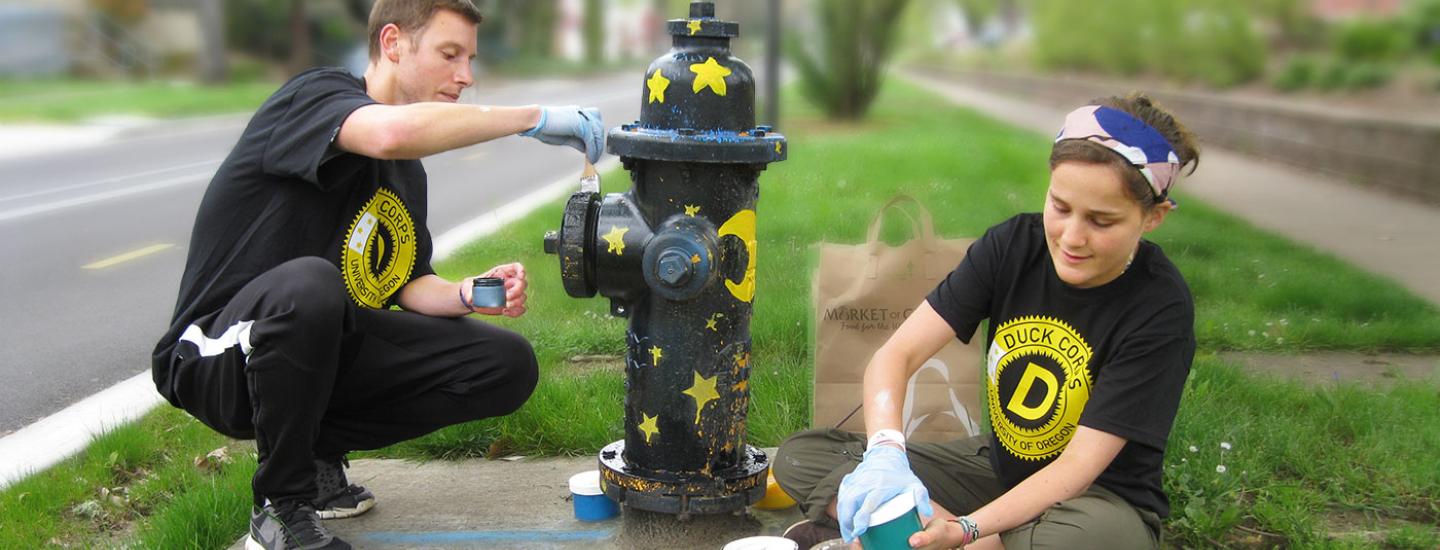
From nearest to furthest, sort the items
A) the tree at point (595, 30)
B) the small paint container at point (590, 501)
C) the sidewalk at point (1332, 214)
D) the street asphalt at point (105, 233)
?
the small paint container at point (590, 501), the street asphalt at point (105, 233), the sidewalk at point (1332, 214), the tree at point (595, 30)

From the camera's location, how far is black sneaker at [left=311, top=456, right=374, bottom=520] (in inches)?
118

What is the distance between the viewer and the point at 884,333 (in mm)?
3207

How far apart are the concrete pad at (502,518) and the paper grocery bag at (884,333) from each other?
362 millimetres

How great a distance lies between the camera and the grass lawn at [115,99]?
18078 mm

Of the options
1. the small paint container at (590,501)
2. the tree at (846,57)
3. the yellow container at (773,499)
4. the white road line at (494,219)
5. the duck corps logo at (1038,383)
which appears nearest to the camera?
the duck corps logo at (1038,383)

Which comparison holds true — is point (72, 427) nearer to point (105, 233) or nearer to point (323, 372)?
point (323, 372)

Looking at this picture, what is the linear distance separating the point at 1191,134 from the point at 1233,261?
3775 millimetres

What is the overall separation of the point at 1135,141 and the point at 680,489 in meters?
1.19

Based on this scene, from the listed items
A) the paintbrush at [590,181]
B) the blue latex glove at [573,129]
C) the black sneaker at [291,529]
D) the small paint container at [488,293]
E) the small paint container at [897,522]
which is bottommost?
the black sneaker at [291,529]

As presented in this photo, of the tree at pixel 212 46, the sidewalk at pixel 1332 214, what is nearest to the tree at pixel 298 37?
the tree at pixel 212 46

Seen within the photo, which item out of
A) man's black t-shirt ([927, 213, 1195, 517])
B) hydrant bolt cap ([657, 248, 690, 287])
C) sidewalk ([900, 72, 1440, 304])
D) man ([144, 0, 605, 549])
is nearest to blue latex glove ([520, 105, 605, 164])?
man ([144, 0, 605, 549])

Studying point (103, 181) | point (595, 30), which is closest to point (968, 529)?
point (103, 181)

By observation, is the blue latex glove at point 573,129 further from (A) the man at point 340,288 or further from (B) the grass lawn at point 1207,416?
(B) the grass lawn at point 1207,416

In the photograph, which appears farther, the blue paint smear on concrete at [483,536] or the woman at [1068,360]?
the blue paint smear on concrete at [483,536]
